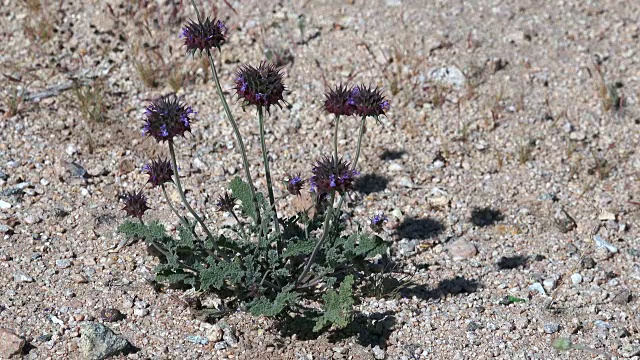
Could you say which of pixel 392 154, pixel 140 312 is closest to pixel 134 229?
pixel 140 312

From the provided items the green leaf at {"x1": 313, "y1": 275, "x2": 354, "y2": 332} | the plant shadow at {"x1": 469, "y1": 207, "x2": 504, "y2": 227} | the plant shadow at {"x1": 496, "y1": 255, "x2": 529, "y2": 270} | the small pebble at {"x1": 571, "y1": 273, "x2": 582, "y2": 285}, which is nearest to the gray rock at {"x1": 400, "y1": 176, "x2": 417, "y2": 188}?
the plant shadow at {"x1": 469, "y1": 207, "x2": 504, "y2": 227}

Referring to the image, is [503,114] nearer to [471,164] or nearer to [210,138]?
[471,164]

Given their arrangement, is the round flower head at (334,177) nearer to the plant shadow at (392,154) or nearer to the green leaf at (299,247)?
the green leaf at (299,247)

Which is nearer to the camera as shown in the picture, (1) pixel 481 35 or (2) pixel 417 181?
(2) pixel 417 181

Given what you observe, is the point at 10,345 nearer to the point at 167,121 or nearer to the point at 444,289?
the point at 167,121

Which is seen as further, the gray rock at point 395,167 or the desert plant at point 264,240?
the gray rock at point 395,167

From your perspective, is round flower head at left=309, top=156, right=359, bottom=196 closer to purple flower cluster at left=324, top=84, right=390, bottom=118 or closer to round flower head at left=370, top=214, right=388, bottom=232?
purple flower cluster at left=324, top=84, right=390, bottom=118

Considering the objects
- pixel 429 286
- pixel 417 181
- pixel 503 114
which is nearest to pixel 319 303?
pixel 429 286

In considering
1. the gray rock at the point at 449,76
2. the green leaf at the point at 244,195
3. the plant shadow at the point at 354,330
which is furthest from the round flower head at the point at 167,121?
the gray rock at the point at 449,76
